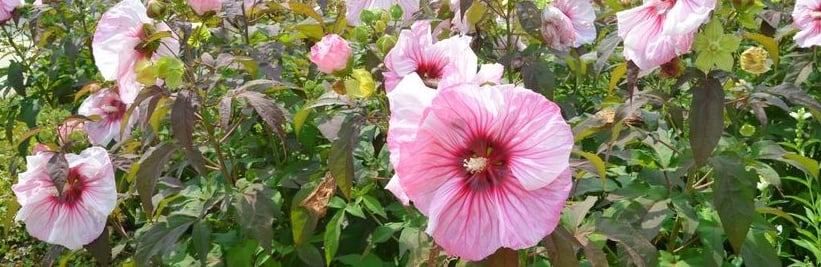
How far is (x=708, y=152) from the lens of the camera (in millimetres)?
1435

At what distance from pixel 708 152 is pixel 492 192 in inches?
17.7

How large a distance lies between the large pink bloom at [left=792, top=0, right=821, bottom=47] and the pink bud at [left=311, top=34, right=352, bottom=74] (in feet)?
3.97

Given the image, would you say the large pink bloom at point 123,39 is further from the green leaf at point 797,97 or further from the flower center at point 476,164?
the green leaf at point 797,97

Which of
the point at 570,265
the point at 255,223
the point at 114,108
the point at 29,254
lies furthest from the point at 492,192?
the point at 29,254

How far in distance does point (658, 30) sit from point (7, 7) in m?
2.19

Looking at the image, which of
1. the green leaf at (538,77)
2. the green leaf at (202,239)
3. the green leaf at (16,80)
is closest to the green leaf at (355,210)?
the green leaf at (202,239)

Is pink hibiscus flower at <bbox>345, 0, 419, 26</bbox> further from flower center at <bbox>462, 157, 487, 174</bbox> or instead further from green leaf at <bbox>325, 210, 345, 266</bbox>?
flower center at <bbox>462, 157, 487, 174</bbox>

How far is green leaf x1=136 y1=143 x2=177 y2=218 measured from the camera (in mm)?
1675

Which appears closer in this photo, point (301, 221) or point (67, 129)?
point (301, 221)

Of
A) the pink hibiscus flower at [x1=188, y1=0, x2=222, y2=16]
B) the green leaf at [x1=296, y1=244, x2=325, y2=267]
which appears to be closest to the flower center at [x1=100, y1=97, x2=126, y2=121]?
the pink hibiscus flower at [x1=188, y1=0, x2=222, y2=16]

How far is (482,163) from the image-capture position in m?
1.15

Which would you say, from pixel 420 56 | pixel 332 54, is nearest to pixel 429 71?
pixel 420 56

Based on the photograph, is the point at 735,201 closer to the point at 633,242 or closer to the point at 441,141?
the point at 633,242

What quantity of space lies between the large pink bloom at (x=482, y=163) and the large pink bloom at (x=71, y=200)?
0.96 m
